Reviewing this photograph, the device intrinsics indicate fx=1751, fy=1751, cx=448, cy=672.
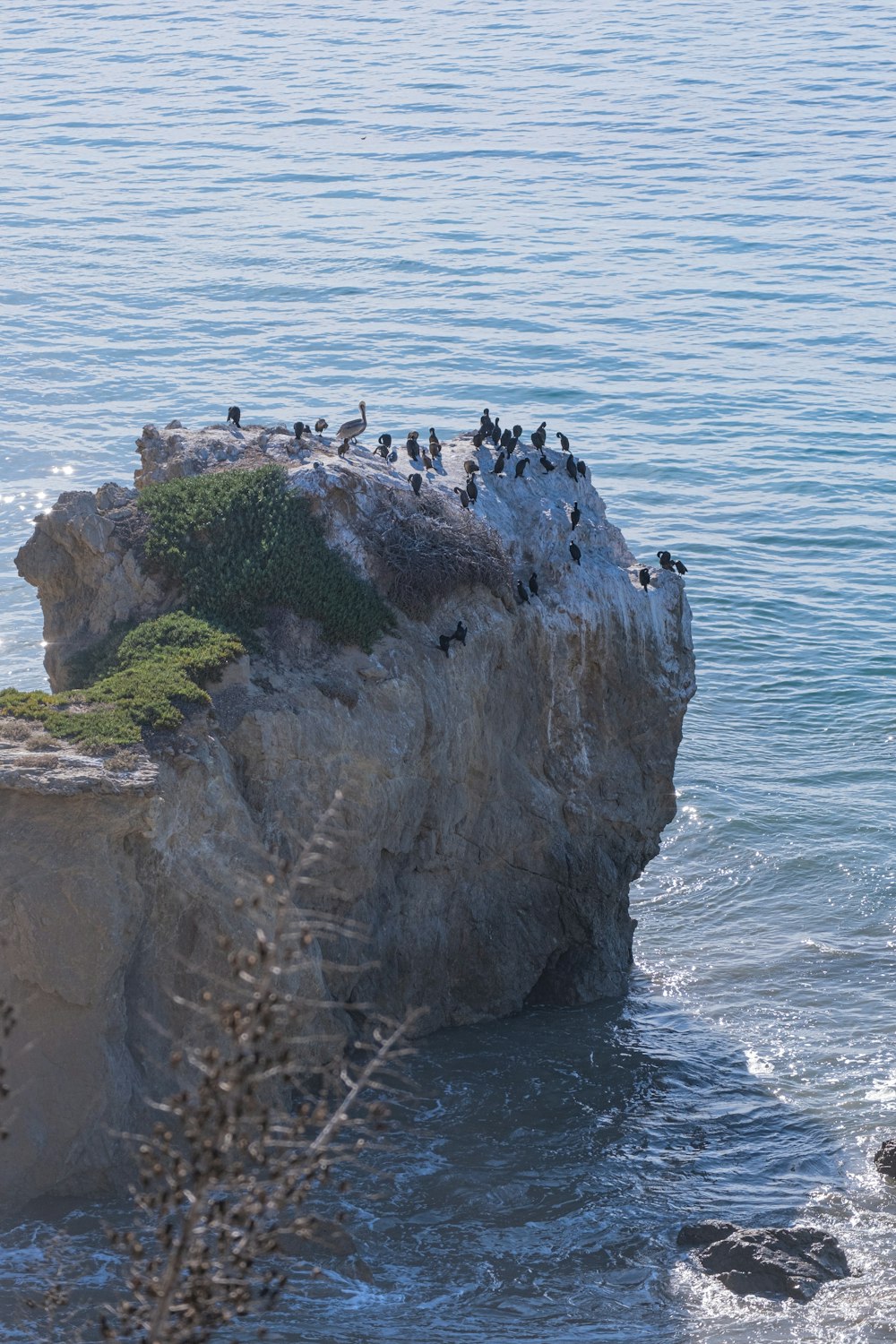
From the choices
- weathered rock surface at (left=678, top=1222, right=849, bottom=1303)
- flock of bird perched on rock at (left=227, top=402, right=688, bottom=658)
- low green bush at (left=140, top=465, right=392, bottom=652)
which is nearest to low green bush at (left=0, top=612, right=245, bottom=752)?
low green bush at (left=140, top=465, right=392, bottom=652)

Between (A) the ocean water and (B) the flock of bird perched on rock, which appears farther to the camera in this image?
(B) the flock of bird perched on rock

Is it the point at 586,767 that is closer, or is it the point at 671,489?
the point at 586,767

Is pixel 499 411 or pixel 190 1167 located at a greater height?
pixel 499 411

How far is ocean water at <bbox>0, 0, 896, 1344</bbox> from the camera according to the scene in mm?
17500

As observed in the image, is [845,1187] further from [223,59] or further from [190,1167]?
[223,59]

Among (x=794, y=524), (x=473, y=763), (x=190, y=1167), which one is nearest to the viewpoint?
(x=190, y=1167)

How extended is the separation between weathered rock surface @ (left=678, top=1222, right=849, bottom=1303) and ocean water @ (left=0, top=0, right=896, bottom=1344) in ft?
0.63

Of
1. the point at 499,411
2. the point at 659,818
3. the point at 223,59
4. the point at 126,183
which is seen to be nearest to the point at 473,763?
the point at 659,818

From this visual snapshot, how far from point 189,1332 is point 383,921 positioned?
38.2 ft

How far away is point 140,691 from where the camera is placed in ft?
58.8

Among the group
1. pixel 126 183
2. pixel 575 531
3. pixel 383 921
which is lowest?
pixel 383 921

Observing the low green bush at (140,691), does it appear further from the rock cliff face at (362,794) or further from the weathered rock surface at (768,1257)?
the weathered rock surface at (768,1257)

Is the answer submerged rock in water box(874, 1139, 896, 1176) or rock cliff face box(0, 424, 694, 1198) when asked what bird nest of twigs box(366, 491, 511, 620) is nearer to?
rock cliff face box(0, 424, 694, 1198)

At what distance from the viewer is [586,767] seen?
73.3 ft
